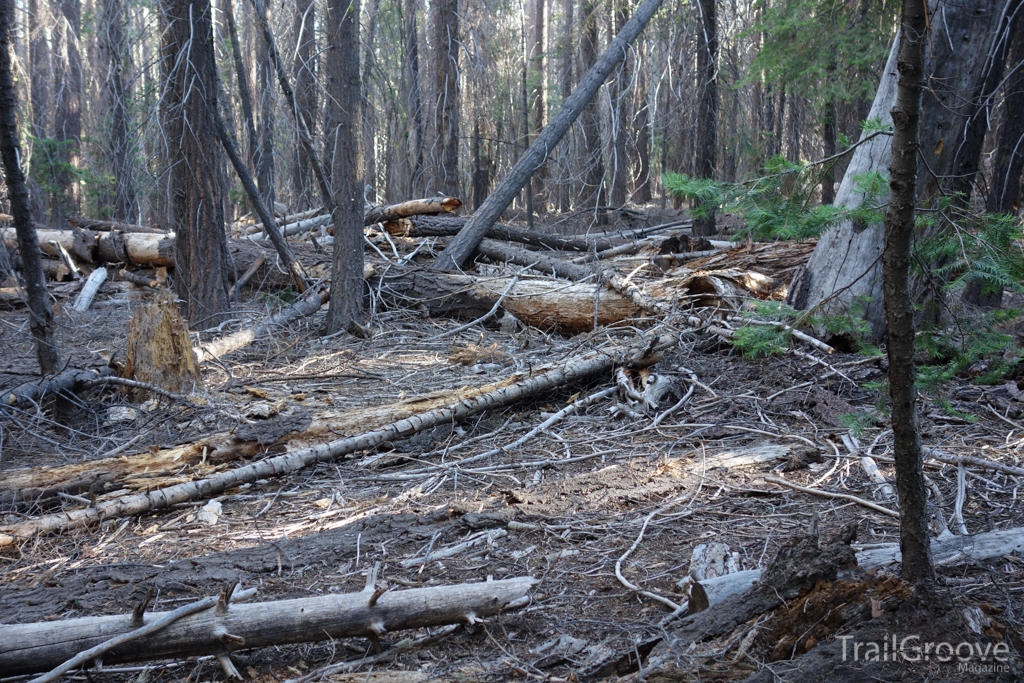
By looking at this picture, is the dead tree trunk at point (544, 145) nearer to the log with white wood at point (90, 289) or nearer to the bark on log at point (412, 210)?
the bark on log at point (412, 210)

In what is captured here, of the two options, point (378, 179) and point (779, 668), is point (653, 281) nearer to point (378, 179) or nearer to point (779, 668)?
point (779, 668)

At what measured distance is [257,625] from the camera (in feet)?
7.95

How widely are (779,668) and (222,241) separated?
7.08 m

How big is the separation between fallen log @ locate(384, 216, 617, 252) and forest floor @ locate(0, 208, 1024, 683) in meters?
3.96

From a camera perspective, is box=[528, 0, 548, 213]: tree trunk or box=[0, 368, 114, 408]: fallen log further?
box=[528, 0, 548, 213]: tree trunk

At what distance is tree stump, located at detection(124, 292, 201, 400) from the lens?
5.47 meters

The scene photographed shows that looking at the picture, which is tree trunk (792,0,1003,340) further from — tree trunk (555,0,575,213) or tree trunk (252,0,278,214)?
tree trunk (252,0,278,214)

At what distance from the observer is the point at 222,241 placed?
25.0 ft

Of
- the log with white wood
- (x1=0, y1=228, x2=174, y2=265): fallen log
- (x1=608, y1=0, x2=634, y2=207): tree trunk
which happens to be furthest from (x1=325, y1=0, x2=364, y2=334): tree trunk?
the log with white wood

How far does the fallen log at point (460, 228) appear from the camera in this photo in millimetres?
9891

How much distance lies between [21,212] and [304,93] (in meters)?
8.34

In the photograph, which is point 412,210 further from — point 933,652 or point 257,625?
point 933,652

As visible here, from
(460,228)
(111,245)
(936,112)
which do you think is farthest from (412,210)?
(936,112)

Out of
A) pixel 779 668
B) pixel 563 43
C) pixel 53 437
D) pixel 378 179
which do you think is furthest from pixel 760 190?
pixel 378 179
